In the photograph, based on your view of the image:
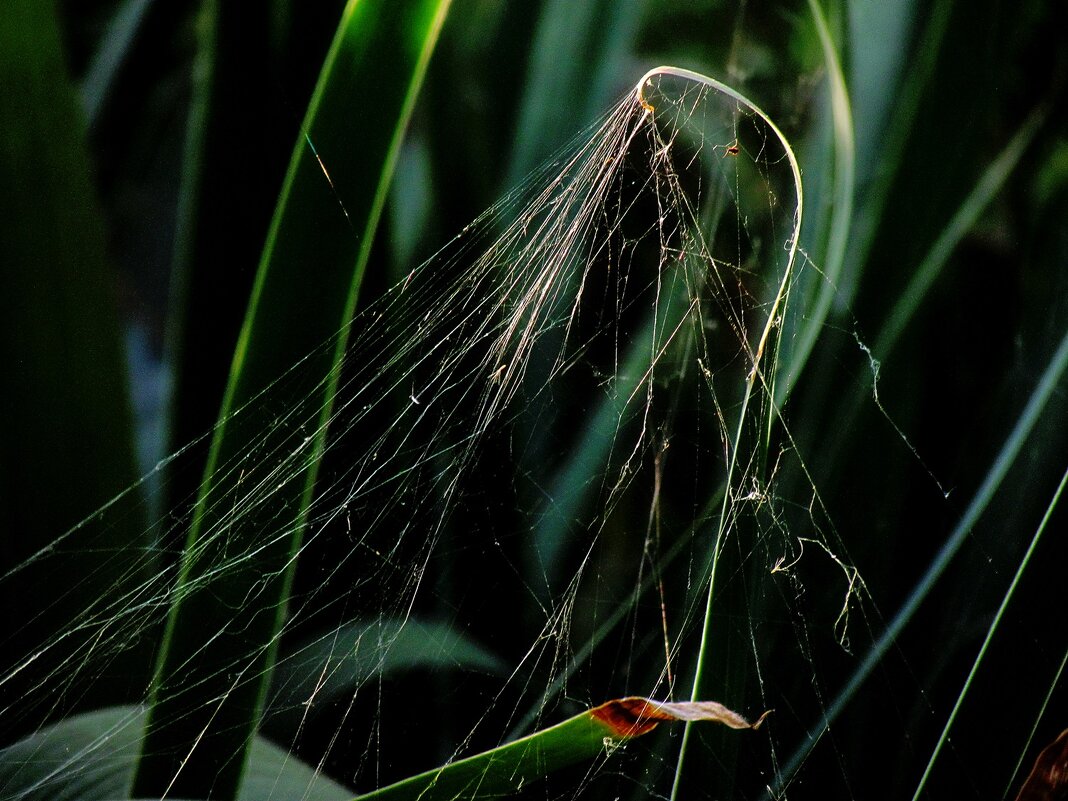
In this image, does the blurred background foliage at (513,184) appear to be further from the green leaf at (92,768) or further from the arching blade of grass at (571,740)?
the arching blade of grass at (571,740)

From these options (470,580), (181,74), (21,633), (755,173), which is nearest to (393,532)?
(470,580)

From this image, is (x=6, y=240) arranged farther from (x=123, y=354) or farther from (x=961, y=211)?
(x=961, y=211)

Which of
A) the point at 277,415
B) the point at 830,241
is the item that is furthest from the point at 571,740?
the point at 830,241

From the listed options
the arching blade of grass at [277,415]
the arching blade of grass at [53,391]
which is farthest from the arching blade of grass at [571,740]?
the arching blade of grass at [53,391]

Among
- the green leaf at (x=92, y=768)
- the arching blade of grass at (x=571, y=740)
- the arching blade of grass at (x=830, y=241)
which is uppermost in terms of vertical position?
the arching blade of grass at (x=830, y=241)

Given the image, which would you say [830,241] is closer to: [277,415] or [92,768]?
[277,415]

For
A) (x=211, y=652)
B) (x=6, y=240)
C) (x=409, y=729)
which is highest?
(x=6, y=240)
